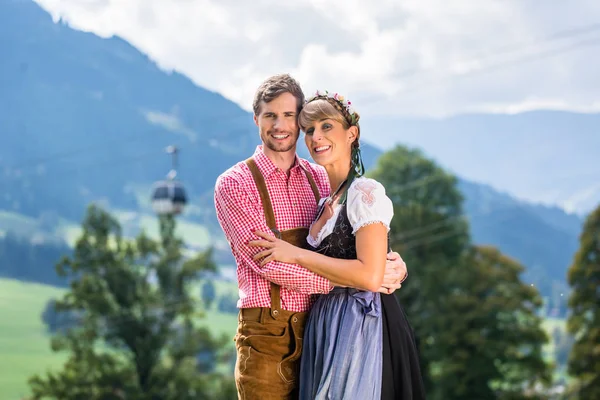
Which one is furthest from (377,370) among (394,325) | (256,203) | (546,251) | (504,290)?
(546,251)

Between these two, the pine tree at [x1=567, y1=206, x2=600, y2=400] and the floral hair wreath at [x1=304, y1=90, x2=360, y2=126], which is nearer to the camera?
the floral hair wreath at [x1=304, y1=90, x2=360, y2=126]

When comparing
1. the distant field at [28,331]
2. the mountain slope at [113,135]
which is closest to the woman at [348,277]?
the distant field at [28,331]

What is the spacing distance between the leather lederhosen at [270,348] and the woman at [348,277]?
49 mm

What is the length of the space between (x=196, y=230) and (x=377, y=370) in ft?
117

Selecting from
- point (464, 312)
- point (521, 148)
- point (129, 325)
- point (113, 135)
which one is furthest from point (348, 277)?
point (113, 135)

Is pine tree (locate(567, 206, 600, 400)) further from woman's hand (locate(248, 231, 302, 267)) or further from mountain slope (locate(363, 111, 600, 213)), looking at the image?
mountain slope (locate(363, 111, 600, 213))

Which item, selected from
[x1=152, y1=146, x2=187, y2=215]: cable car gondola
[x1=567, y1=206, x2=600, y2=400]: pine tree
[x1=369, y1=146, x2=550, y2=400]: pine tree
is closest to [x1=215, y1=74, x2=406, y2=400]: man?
[x1=567, y1=206, x2=600, y2=400]: pine tree

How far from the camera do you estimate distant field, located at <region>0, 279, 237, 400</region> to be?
2280cm

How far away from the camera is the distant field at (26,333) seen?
22795 mm

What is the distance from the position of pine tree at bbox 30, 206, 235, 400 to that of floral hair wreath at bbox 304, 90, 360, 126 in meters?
18.2

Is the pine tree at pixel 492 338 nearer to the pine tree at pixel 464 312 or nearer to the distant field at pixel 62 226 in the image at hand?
the pine tree at pixel 464 312

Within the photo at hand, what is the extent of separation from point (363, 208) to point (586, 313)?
16997mm

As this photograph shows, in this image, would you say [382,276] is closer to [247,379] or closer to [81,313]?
[247,379]

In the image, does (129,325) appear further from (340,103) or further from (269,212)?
(340,103)
